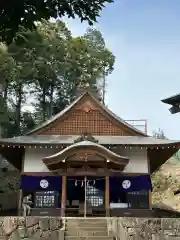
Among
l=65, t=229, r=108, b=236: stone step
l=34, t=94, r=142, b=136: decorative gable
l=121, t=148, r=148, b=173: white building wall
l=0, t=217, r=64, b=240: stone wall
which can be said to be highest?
l=34, t=94, r=142, b=136: decorative gable

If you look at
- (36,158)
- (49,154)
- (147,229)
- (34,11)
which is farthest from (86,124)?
(34,11)

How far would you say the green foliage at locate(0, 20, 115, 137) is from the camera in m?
30.4

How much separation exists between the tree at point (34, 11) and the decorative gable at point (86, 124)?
1407cm

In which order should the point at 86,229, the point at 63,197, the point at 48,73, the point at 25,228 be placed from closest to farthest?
the point at 25,228 < the point at 86,229 < the point at 63,197 < the point at 48,73

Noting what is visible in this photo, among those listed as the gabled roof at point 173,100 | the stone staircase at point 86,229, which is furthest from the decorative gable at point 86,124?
the gabled roof at point 173,100

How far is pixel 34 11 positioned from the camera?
5410 mm

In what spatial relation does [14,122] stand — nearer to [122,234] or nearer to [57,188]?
A: [57,188]

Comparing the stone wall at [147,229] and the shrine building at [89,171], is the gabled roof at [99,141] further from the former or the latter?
the stone wall at [147,229]

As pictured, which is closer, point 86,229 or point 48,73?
point 86,229

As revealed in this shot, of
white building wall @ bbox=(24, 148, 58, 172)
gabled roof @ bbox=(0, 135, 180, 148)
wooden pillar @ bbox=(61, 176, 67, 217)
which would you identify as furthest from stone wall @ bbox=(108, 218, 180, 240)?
white building wall @ bbox=(24, 148, 58, 172)

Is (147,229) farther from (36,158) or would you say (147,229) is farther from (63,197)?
(36,158)

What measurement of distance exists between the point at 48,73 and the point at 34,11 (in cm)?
2849

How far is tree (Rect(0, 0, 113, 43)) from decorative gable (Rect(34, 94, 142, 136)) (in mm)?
14072

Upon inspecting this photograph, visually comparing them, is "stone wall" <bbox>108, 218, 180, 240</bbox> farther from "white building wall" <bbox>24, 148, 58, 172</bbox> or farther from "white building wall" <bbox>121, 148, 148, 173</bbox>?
"white building wall" <bbox>24, 148, 58, 172</bbox>
